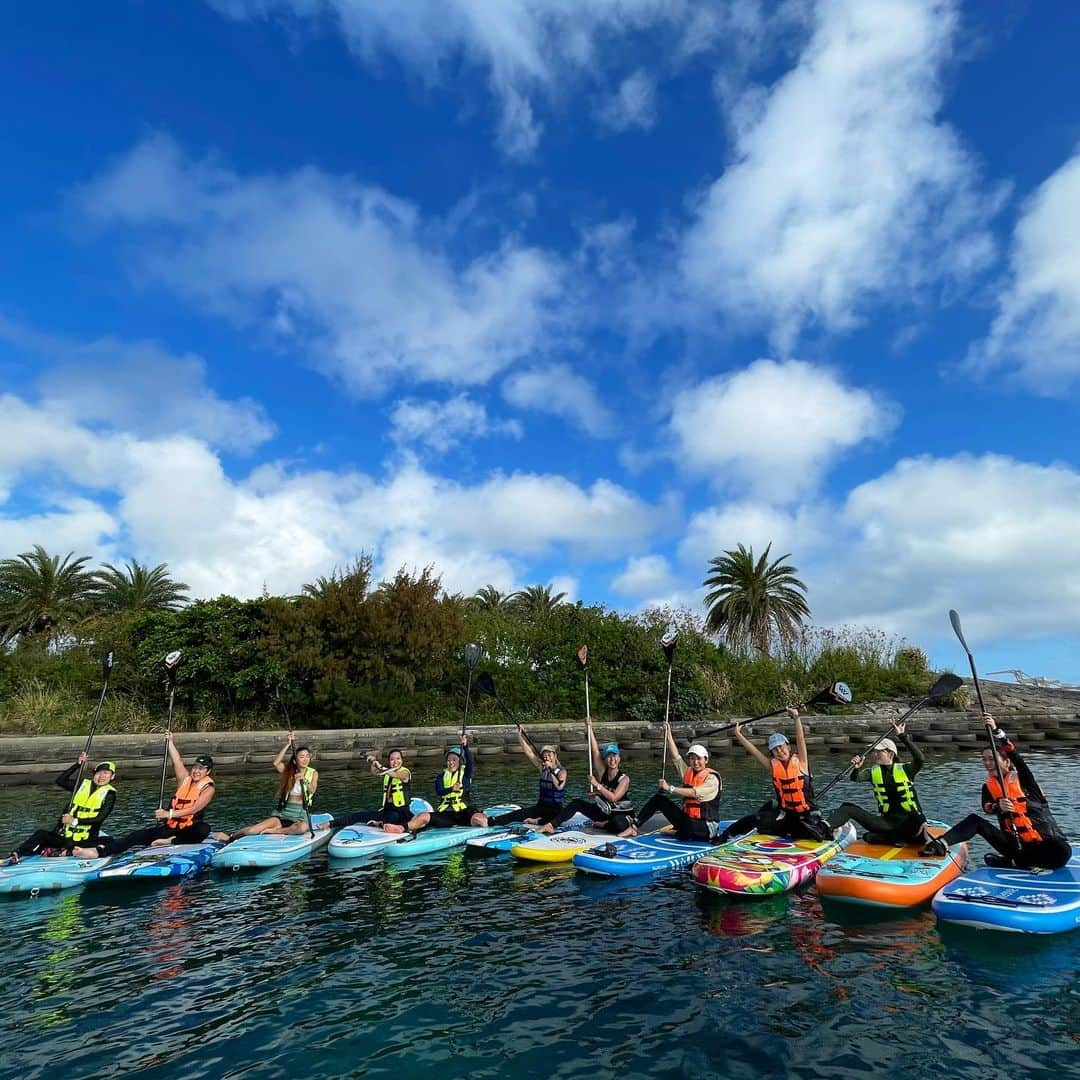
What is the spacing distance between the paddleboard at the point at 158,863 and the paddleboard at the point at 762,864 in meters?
7.28

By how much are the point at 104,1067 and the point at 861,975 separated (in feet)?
21.4

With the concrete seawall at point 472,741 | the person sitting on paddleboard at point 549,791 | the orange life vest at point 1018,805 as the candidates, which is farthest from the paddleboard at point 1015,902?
the concrete seawall at point 472,741

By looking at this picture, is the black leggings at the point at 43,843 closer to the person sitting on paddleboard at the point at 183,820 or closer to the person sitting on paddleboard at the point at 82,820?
the person sitting on paddleboard at the point at 82,820

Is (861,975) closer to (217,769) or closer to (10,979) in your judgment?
(10,979)

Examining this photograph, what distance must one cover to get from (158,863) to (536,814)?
6014 millimetres

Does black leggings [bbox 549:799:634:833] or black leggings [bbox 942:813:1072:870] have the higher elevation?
black leggings [bbox 549:799:634:833]

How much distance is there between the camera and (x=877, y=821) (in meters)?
10.6

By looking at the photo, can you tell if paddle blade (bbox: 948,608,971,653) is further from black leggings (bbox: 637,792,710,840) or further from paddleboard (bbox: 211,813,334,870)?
paddleboard (bbox: 211,813,334,870)

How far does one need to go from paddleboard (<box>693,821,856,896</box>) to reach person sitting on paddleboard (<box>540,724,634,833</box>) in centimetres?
216

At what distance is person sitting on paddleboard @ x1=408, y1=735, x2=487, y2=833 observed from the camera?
13.7 metres

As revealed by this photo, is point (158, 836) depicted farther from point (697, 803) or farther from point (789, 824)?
point (789, 824)

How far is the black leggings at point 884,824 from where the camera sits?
10.3m

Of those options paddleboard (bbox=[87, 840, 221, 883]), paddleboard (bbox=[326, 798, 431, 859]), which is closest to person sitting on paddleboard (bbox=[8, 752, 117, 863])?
paddleboard (bbox=[87, 840, 221, 883])

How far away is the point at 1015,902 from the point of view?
26.4ft
